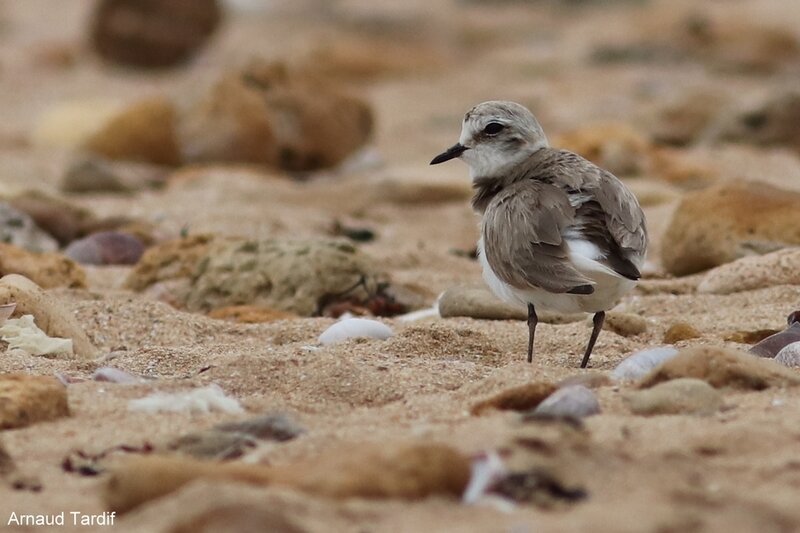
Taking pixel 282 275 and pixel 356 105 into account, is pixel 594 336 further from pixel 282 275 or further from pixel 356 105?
pixel 356 105

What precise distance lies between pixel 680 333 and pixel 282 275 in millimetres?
1776

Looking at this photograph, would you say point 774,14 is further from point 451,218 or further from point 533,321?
point 533,321

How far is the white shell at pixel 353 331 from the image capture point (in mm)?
4797

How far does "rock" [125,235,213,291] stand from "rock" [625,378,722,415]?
300cm

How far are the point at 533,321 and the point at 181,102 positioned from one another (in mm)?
6593

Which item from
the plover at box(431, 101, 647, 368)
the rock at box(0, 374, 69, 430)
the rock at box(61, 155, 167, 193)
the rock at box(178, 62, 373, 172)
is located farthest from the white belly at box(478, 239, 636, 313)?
the rock at box(178, 62, 373, 172)

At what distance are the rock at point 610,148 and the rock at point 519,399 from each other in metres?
5.72

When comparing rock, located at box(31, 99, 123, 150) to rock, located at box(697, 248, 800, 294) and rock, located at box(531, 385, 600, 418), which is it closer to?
rock, located at box(697, 248, 800, 294)

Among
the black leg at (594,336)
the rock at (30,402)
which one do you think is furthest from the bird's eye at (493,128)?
the rock at (30,402)

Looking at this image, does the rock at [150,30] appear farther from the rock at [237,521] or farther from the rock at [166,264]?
the rock at [237,521]

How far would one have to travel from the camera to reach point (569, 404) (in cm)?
346

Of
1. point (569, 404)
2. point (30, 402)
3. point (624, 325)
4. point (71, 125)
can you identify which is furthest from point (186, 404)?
point (71, 125)

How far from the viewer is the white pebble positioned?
364cm

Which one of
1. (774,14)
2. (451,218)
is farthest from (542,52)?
(451,218)
